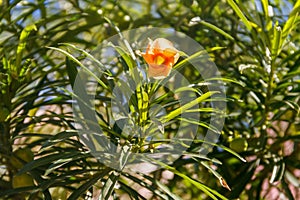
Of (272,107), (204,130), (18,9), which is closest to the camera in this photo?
(272,107)

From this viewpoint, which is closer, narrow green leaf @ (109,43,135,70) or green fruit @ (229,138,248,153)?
narrow green leaf @ (109,43,135,70)

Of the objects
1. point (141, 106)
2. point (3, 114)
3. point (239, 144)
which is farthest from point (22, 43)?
point (239, 144)

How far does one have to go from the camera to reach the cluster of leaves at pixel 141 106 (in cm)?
95

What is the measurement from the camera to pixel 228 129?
4.27ft

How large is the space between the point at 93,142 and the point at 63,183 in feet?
0.30

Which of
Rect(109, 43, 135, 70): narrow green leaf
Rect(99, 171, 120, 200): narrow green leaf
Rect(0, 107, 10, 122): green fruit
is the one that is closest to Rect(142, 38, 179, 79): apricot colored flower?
Rect(109, 43, 135, 70): narrow green leaf

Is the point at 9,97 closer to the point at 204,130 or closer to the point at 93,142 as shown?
the point at 93,142

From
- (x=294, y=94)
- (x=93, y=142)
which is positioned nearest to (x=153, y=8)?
(x=294, y=94)

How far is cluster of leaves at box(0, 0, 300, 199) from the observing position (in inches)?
37.5

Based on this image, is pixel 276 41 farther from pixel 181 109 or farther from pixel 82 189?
pixel 82 189

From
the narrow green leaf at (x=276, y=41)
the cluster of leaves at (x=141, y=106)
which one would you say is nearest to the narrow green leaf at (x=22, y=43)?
the cluster of leaves at (x=141, y=106)

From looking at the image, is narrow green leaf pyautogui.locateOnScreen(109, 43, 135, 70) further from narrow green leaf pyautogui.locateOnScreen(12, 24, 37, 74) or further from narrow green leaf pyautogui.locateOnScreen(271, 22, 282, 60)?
narrow green leaf pyautogui.locateOnScreen(271, 22, 282, 60)

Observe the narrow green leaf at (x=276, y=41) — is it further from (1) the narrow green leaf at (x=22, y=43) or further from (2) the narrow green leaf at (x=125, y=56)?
(1) the narrow green leaf at (x=22, y=43)

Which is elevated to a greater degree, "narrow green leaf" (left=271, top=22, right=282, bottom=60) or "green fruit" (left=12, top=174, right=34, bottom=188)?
"narrow green leaf" (left=271, top=22, right=282, bottom=60)
